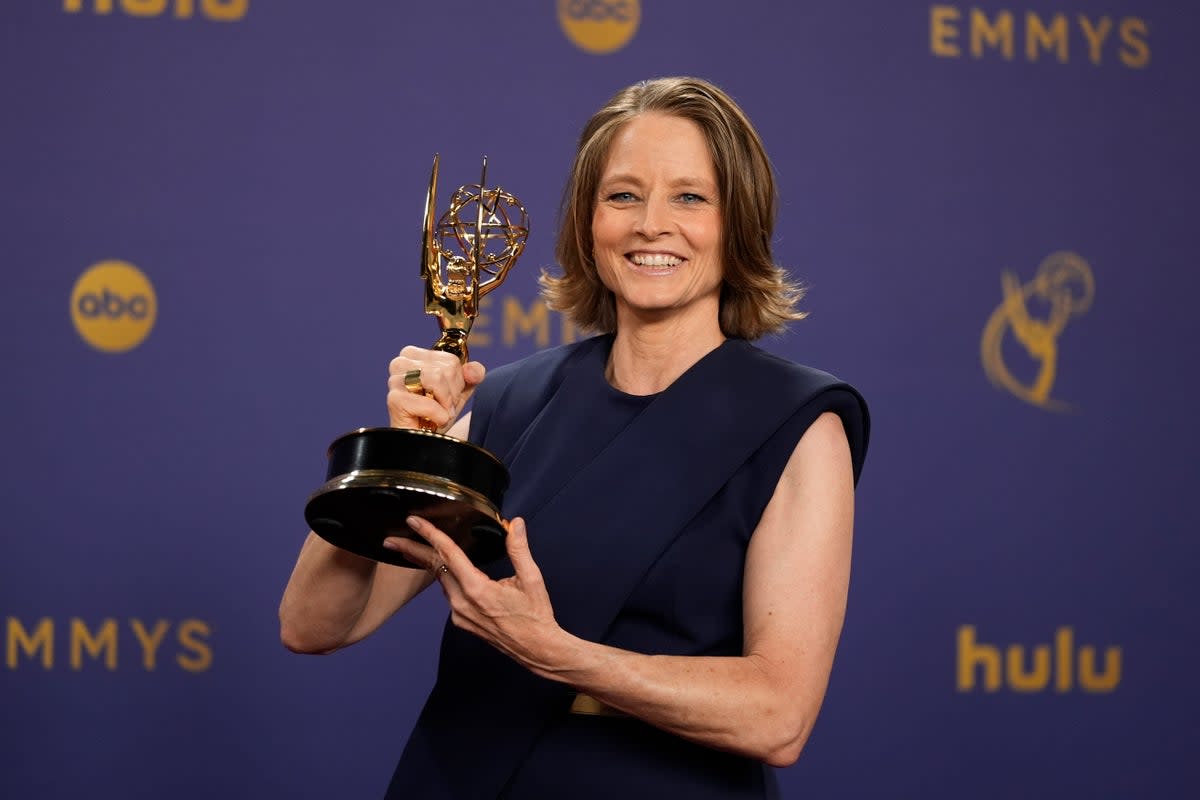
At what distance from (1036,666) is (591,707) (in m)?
1.70

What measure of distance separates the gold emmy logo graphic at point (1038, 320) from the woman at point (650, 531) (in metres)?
1.33

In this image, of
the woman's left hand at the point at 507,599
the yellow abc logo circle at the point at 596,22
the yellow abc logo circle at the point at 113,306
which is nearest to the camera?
the woman's left hand at the point at 507,599

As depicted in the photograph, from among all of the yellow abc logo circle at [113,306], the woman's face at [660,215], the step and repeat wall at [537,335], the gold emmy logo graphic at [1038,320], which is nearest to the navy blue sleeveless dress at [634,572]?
the woman's face at [660,215]

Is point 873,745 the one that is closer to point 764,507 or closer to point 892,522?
point 892,522

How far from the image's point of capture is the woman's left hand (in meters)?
1.21

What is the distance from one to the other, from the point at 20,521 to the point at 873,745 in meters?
1.74

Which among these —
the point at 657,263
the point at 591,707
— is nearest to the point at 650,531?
the point at 591,707

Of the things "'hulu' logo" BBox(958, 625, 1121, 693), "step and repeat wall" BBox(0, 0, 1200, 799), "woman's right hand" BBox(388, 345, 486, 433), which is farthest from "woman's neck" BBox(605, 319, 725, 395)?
"'hulu' logo" BBox(958, 625, 1121, 693)

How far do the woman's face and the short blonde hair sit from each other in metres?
0.01

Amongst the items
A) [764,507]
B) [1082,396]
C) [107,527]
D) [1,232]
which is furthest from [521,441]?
[1082,396]

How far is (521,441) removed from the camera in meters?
1.62

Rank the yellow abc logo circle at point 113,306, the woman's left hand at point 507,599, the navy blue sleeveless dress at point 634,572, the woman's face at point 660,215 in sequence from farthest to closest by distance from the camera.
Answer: the yellow abc logo circle at point 113,306 → the woman's face at point 660,215 → the navy blue sleeveless dress at point 634,572 → the woman's left hand at point 507,599

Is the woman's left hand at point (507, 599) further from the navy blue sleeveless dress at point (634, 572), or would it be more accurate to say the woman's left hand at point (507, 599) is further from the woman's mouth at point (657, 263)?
the woman's mouth at point (657, 263)

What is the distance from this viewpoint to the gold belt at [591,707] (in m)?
1.44
